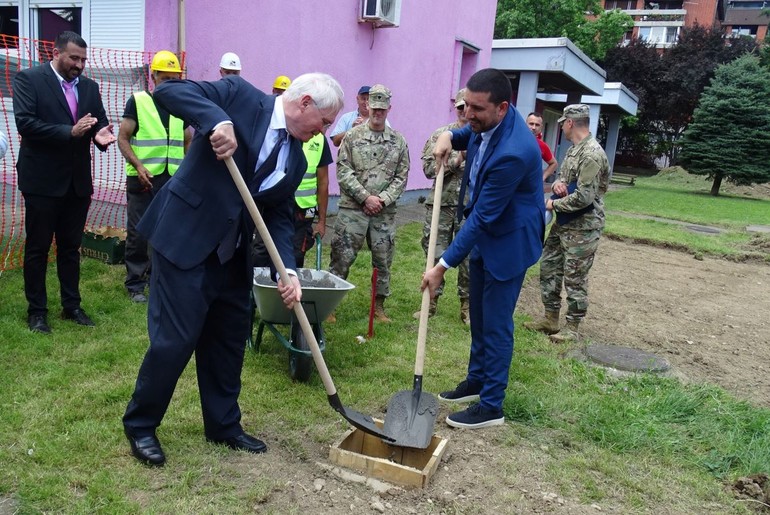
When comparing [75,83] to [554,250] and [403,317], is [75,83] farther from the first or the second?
[554,250]

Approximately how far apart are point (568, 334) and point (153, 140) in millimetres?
4095

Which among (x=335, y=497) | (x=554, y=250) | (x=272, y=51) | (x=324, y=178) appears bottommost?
(x=335, y=497)

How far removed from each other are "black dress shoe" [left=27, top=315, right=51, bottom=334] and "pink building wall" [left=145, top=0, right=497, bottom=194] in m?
3.60

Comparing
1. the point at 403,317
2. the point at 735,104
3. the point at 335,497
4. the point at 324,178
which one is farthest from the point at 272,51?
the point at 735,104

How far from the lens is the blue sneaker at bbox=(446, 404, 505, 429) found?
3.75 metres

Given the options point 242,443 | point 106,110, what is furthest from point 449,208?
point 106,110

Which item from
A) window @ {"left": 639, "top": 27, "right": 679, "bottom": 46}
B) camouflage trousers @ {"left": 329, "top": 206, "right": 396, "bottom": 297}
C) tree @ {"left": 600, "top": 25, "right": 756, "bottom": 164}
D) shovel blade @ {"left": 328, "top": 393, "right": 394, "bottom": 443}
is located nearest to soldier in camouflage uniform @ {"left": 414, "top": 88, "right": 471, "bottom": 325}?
camouflage trousers @ {"left": 329, "top": 206, "right": 396, "bottom": 297}

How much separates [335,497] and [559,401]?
6.18ft

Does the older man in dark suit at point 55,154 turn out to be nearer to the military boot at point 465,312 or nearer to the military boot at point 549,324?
the military boot at point 465,312

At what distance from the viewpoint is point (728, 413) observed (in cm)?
Result: 415

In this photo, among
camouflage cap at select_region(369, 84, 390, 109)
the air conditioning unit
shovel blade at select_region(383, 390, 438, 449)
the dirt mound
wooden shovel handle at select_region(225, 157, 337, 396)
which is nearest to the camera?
wooden shovel handle at select_region(225, 157, 337, 396)

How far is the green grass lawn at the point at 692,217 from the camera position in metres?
11.5

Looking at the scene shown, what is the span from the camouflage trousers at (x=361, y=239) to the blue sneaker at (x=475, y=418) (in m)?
2.00

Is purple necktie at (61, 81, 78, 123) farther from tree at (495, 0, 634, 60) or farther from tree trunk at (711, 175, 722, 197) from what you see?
tree at (495, 0, 634, 60)
